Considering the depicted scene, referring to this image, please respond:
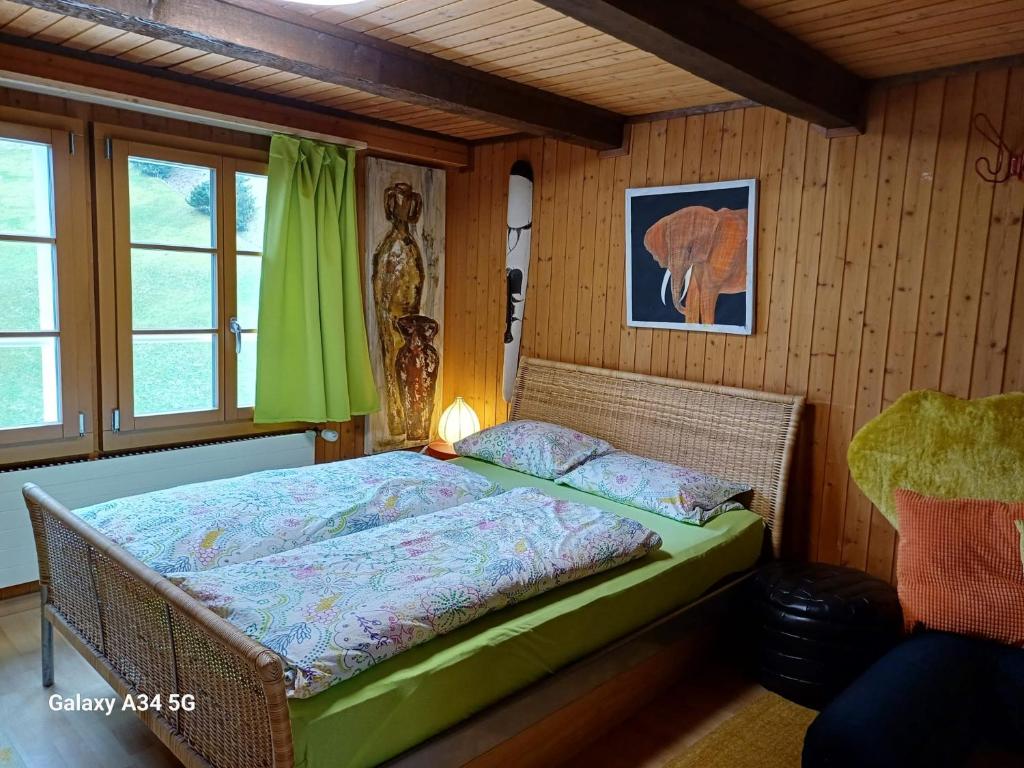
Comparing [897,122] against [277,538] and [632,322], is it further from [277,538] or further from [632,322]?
[277,538]

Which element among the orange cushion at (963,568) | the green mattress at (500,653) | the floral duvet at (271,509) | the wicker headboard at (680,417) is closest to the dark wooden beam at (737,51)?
the wicker headboard at (680,417)

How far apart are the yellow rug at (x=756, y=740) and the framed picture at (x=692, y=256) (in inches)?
57.0

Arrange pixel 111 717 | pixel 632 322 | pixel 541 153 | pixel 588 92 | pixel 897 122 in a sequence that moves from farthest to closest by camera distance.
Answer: pixel 541 153
pixel 632 322
pixel 588 92
pixel 897 122
pixel 111 717

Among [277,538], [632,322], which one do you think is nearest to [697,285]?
[632,322]

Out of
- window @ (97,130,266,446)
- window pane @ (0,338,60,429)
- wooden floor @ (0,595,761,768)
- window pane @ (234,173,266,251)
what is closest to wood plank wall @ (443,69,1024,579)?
wooden floor @ (0,595,761,768)

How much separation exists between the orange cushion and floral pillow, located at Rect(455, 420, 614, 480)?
1.31 meters

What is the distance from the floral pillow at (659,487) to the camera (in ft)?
9.38

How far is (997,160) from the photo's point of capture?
2488mm

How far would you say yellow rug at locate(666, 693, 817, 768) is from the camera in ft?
7.18

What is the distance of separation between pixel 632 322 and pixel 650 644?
1.57m

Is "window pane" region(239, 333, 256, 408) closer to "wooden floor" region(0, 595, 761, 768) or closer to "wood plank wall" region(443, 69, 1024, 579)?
"wooden floor" region(0, 595, 761, 768)

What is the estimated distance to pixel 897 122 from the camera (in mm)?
2689

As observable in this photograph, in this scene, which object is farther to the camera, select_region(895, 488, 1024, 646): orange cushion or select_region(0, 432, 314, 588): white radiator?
select_region(0, 432, 314, 588): white radiator

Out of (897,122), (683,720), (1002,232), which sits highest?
(897,122)
